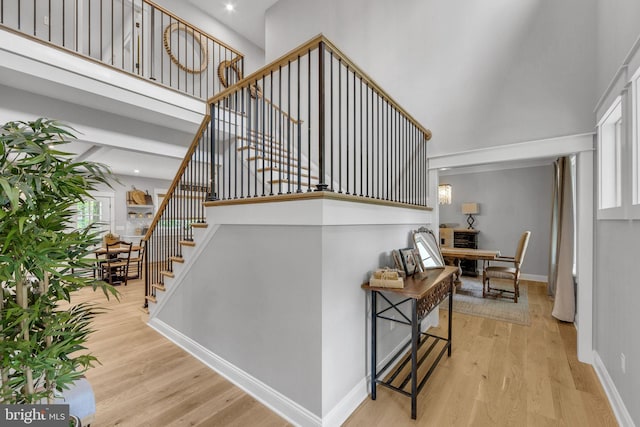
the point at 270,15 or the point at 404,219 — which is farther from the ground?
the point at 270,15

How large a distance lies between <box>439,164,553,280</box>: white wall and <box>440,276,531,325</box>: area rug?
117 cm

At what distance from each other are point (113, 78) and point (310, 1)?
3485mm

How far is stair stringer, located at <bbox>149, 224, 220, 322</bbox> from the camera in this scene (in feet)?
8.38

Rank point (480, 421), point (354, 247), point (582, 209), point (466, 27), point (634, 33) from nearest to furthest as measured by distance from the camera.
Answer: point (634, 33) → point (480, 421) → point (354, 247) → point (582, 209) → point (466, 27)

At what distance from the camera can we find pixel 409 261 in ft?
8.09

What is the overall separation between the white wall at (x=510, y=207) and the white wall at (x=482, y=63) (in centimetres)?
357

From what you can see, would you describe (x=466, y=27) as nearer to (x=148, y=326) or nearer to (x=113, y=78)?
(x=113, y=78)

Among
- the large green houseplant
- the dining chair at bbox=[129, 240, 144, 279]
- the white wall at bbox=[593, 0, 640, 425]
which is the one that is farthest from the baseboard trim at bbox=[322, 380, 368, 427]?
the dining chair at bbox=[129, 240, 144, 279]

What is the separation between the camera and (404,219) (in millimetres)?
2715

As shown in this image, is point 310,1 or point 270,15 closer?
point 310,1

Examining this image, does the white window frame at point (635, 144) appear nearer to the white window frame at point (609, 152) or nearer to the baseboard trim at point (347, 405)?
the white window frame at point (609, 152)

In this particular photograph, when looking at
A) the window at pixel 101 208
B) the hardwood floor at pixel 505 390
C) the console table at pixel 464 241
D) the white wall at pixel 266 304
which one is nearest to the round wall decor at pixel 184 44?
the white wall at pixel 266 304

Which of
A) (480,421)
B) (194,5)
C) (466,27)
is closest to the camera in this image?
(480,421)

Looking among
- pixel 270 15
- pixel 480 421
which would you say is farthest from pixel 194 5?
pixel 480 421
